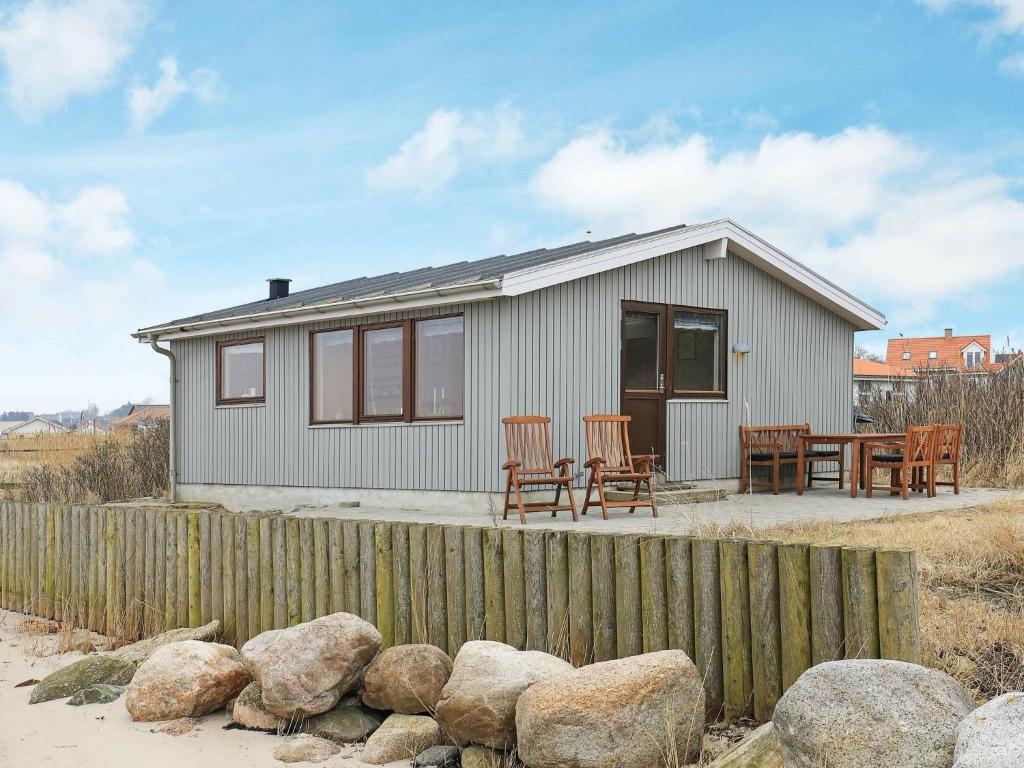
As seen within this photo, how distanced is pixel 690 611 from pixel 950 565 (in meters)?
2.50

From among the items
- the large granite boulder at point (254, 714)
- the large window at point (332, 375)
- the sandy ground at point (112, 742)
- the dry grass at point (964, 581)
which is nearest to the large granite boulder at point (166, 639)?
the sandy ground at point (112, 742)

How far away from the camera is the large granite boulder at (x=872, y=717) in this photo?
3.35 meters

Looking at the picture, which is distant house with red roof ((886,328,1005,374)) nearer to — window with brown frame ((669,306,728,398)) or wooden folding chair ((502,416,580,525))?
window with brown frame ((669,306,728,398))

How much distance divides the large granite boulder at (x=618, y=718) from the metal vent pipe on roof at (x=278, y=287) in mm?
14693

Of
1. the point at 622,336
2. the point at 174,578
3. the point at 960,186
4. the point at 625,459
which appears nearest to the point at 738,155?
the point at 622,336

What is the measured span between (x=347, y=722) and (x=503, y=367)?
557cm

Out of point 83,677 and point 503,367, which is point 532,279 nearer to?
point 503,367

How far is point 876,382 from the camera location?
87.1ft

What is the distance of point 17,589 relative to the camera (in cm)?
877

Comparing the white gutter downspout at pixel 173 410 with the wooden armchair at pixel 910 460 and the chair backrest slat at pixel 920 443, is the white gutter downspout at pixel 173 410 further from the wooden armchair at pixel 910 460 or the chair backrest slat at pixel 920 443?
the chair backrest slat at pixel 920 443

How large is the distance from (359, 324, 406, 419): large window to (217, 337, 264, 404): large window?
2.31m

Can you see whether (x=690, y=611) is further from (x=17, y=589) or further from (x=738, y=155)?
(x=738, y=155)

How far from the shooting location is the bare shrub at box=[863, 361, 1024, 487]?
44.2ft

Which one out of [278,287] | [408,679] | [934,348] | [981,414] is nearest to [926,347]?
[934,348]
